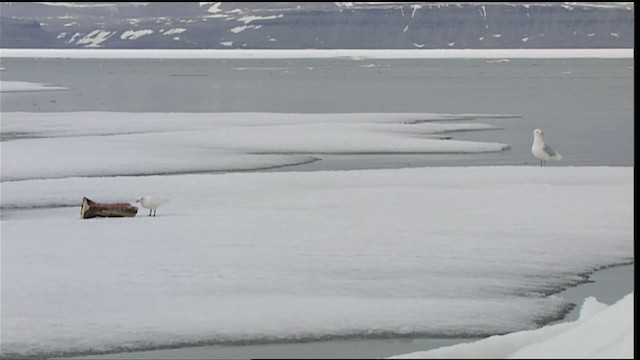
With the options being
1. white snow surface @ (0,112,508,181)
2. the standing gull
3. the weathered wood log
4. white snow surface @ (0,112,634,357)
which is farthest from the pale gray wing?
the weathered wood log

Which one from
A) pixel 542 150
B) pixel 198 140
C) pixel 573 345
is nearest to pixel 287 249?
pixel 573 345

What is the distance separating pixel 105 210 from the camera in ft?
29.0

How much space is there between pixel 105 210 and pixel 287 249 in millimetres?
2120

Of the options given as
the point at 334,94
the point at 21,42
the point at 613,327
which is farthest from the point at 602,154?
the point at 21,42

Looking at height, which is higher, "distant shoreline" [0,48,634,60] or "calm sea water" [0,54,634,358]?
"distant shoreline" [0,48,634,60]

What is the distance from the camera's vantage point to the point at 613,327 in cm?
293

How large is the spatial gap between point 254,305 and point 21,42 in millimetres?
191514

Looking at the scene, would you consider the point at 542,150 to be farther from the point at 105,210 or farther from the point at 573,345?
the point at 573,345

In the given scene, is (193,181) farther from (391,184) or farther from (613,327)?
(613,327)

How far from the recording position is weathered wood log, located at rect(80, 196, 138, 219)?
8.74m

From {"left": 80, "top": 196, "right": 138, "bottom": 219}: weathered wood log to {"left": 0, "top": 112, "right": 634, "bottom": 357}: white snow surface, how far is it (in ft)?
0.40

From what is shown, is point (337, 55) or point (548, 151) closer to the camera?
point (548, 151)

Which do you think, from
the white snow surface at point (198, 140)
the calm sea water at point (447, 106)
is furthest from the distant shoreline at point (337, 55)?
the white snow surface at point (198, 140)

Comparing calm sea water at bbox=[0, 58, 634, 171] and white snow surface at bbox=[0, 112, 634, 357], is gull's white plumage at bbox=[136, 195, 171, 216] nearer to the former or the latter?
white snow surface at bbox=[0, 112, 634, 357]
